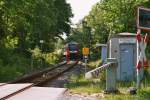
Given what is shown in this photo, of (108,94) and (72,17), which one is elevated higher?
(72,17)

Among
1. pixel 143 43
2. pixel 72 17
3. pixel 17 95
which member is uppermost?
pixel 72 17

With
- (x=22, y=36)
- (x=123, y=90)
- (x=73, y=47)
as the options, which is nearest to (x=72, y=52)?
(x=73, y=47)

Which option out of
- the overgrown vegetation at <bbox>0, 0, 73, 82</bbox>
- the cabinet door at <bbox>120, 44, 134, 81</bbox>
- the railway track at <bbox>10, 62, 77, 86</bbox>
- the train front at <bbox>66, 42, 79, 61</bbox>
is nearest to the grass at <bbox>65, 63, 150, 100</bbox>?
the cabinet door at <bbox>120, 44, 134, 81</bbox>

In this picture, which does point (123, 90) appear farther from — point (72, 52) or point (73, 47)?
point (73, 47)

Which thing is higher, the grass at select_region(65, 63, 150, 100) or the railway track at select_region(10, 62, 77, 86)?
the railway track at select_region(10, 62, 77, 86)

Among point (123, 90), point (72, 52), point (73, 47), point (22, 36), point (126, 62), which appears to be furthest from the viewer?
point (73, 47)

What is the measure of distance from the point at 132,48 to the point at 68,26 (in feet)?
200

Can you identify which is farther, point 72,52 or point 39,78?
point 72,52

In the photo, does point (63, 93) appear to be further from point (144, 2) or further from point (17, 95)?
point (144, 2)

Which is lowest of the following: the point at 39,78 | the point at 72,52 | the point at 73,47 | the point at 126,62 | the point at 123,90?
the point at 123,90

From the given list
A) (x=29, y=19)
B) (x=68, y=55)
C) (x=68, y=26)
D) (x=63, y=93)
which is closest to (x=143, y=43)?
(x=63, y=93)

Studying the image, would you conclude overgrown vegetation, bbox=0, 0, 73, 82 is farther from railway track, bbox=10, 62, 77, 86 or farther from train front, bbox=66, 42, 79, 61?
train front, bbox=66, 42, 79, 61

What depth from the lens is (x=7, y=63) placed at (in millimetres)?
39500

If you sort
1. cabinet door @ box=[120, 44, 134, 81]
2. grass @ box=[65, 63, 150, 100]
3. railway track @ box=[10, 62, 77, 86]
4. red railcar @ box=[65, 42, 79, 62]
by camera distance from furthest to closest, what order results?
red railcar @ box=[65, 42, 79, 62] → railway track @ box=[10, 62, 77, 86] → cabinet door @ box=[120, 44, 134, 81] → grass @ box=[65, 63, 150, 100]
